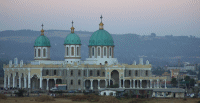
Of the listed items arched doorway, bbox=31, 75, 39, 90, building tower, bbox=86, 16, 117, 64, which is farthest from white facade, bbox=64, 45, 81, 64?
arched doorway, bbox=31, 75, 39, 90

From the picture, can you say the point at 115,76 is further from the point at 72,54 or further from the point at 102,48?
the point at 72,54

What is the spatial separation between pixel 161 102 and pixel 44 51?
52082 millimetres

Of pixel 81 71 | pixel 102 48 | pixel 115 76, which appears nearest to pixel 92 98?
pixel 81 71

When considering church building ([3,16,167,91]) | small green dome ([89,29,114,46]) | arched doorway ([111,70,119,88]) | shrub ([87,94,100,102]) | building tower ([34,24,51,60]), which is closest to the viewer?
shrub ([87,94,100,102])

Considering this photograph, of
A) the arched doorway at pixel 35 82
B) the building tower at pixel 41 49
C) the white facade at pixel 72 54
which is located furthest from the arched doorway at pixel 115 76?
the arched doorway at pixel 35 82

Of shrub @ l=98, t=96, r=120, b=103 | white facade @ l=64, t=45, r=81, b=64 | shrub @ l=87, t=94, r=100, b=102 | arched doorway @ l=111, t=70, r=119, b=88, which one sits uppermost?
white facade @ l=64, t=45, r=81, b=64

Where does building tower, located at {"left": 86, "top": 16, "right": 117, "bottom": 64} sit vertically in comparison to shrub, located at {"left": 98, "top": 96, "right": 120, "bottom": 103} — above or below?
above

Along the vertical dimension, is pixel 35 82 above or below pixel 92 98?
above

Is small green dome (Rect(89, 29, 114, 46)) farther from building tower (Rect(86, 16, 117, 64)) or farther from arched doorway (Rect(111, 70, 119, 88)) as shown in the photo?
arched doorway (Rect(111, 70, 119, 88))

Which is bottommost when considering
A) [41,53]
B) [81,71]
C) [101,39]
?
[81,71]

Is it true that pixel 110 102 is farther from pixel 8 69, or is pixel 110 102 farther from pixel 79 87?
pixel 8 69

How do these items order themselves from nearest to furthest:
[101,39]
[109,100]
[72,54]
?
[109,100] → [72,54] → [101,39]

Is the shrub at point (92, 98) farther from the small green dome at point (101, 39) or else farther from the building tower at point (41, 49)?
the building tower at point (41, 49)

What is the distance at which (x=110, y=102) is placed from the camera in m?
96.1
